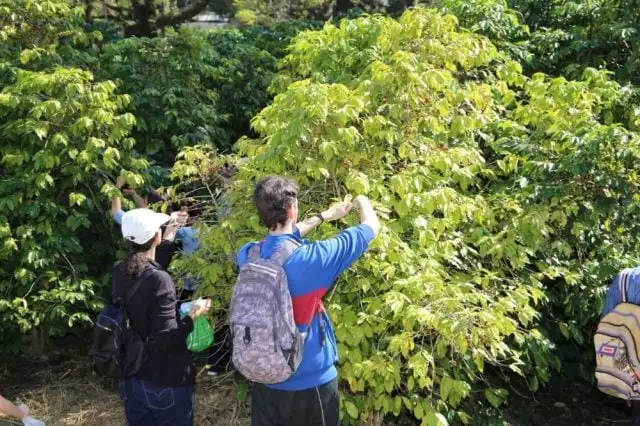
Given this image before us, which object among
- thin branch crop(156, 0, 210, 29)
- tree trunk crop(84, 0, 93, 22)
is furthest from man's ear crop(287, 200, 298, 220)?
tree trunk crop(84, 0, 93, 22)

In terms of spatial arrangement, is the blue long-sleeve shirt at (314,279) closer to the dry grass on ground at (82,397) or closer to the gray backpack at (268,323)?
the gray backpack at (268,323)

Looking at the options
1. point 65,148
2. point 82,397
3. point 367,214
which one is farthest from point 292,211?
point 82,397

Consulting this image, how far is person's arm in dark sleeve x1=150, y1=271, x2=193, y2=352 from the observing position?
313cm

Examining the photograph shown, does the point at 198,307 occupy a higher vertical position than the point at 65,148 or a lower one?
higher

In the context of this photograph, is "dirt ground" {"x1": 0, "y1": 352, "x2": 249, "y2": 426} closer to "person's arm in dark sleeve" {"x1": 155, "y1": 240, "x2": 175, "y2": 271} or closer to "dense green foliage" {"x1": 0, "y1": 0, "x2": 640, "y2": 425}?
"dense green foliage" {"x1": 0, "y1": 0, "x2": 640, "y2": 425}

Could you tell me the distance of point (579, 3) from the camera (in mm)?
6465

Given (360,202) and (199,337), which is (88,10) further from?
(360,202)

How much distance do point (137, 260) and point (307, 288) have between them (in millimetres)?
927

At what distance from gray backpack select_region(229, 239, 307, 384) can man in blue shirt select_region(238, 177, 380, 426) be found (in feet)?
0.16

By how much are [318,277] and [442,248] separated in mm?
1191

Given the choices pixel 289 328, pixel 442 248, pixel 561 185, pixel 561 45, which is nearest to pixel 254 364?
pixel 289 328

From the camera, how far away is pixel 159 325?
314cm

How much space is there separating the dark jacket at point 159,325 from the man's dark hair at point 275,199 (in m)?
0.71

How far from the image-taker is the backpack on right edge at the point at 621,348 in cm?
264
